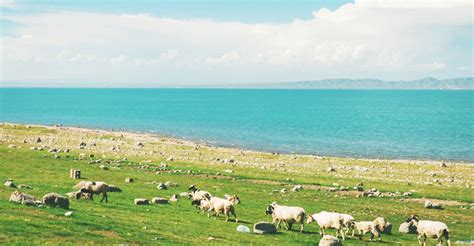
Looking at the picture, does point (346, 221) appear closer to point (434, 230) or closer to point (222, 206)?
point (434, 230)

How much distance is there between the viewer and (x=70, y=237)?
22.5m

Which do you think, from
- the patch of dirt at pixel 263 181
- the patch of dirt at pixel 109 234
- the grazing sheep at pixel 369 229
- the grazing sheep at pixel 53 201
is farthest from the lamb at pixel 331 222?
the patch of dirt at pixel 263 181

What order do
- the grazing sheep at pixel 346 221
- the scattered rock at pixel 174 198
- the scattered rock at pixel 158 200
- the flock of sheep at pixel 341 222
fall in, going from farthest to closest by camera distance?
the scattered rock at pixel 174 198 < the scattered rock at pixel 158 200 < the grazing sheep at pixel 346 221 < the flock of sheep at pixel 341 222

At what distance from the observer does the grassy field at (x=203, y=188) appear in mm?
25094

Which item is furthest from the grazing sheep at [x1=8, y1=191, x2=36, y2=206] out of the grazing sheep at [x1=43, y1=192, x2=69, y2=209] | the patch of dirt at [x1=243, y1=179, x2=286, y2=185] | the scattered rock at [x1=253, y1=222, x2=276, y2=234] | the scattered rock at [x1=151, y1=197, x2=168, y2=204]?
the patch of dirt at [x1=243, y1=179, x2=286, y2=185]

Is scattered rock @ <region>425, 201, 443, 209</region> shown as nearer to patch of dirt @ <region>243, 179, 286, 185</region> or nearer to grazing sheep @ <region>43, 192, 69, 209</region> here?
patch of dirt @ <region>243, 179, 286, 185</region>

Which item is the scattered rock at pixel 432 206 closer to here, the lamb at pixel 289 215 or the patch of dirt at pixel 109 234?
the lamb at pixel 289 215

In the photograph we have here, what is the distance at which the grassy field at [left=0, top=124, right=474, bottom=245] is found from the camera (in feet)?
82.3

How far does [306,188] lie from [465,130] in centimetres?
13451

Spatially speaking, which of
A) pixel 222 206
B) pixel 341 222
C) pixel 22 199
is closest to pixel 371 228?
pixel 341 222

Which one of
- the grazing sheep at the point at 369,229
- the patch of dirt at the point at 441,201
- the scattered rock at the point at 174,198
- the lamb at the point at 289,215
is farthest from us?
the patch of dirt at the point at 441,201

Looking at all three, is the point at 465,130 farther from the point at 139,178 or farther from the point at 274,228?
the point at 274,228

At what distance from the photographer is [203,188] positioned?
48.1 meters

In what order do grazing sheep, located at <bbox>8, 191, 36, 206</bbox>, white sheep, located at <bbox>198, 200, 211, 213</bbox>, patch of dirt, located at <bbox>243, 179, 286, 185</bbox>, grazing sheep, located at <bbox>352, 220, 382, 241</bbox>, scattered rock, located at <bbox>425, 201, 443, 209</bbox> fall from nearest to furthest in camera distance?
grazing sheep, located at <bbox>8, 191, 36, 206</bbox>
grazing sheep, located at <bbox>352, 220, 382, 241</bbox>
white sheep, located at <bbox>198, 200, 211, 213</bbox>
scattered rock, located at <bbox>425, 201, 443, 209</bbox>
patch of dirt, located at <bbox>243, 179, 286, 185</bbox>
